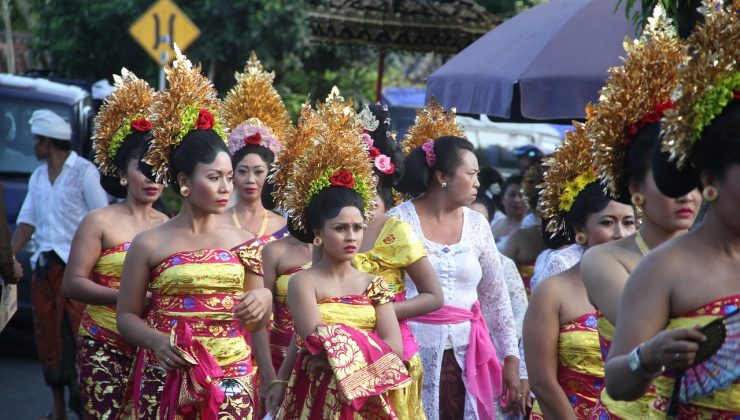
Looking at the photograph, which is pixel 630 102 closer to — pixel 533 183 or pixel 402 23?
pixel 533 183

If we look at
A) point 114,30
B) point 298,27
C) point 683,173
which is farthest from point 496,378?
point 114,30

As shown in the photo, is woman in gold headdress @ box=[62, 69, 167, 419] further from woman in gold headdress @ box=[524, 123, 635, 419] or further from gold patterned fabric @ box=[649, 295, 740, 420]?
gold patterned fabric @ box=[649, 295, 740, 420]

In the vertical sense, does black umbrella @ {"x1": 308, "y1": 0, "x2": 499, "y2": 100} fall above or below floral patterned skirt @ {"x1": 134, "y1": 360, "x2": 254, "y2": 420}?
above

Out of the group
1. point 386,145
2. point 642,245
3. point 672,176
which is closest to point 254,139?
point 386,145

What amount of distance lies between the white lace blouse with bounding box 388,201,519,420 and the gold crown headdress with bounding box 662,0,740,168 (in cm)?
354

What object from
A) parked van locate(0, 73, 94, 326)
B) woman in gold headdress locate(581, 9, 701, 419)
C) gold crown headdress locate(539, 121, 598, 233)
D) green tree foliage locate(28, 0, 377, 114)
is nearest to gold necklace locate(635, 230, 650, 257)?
woman in gold headdress locate(581, 9, 701, 419)

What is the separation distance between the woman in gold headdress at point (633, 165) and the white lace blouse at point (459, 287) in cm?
254

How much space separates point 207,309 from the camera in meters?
5.88

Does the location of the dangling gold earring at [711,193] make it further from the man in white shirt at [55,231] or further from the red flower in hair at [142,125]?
the man in white shirt at [55,231]

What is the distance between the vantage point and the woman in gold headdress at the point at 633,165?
161 inches

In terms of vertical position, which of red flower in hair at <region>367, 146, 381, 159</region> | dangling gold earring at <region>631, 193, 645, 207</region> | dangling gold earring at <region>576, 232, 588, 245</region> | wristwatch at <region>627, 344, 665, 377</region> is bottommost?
dangling gold earring at <region>576, 232, 588, 245</region>

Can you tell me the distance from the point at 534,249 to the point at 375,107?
234 centimetres

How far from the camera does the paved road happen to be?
10.0m

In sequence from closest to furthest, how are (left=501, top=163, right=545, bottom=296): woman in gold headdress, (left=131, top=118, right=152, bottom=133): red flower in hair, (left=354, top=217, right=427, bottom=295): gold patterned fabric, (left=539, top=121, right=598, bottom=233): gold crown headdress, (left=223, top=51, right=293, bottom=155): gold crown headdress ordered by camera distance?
(left=539, top=121, right=598, bottom=233): gold crown headdress < (left=354, top=217, right=427, bottom=295): gold patterned fabric < (left=131, top=118, right=152, bottom=133): red flower in hair < (left=223, top=51, right=293, bottom=155): gold crown headdress < (left=501, top=163, right=545, bottom=296): woman in gold headdress
